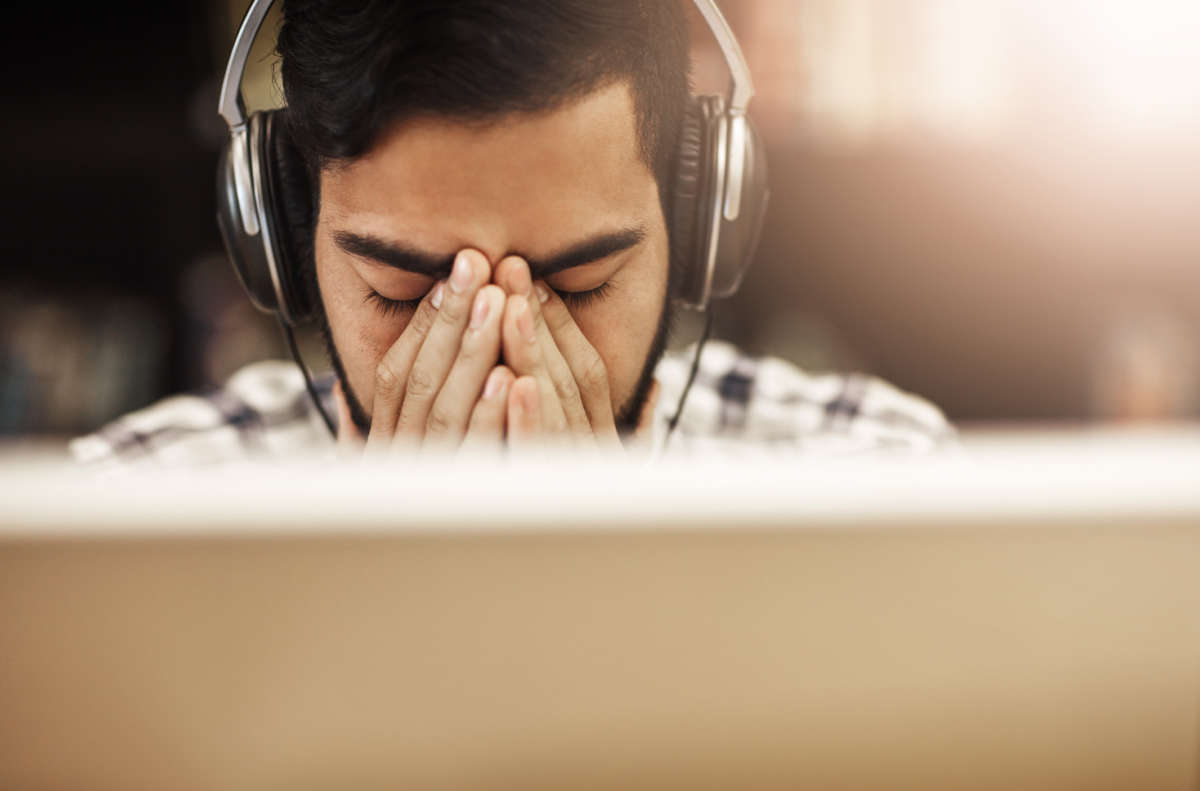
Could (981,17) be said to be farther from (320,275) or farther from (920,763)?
(920,763)

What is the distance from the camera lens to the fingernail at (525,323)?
0.57 metres

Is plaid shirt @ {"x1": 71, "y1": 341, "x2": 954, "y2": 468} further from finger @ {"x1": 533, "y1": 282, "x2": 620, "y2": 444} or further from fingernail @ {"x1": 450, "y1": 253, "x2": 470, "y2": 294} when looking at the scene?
fingernail @ {"x1": 450, "y1": 253, "x2": 470, "y2": 294}

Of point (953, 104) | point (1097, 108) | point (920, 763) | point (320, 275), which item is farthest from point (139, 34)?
point (1097, 108)

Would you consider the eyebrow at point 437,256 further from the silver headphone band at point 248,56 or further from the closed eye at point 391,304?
the silver headphone band at point 248,56

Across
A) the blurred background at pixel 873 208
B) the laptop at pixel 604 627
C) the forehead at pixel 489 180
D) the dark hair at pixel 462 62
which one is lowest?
the laptop at pixel 604 627

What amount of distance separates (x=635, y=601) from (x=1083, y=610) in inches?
6.1

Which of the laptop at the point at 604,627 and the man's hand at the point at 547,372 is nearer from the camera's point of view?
the laptop at the point at 604,627

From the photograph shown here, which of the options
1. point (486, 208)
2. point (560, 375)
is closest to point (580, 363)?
point (560, 375)

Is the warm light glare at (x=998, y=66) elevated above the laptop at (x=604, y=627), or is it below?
above

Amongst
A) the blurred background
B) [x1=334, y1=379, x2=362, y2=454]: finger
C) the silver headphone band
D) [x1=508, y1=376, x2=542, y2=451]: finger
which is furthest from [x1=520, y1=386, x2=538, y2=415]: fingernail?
the blurred background

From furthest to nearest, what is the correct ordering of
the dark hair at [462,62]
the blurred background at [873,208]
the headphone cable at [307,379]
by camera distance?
the blurred background at [873,208] < the headphone cable at [307,379] < the dark hair at [462,62]

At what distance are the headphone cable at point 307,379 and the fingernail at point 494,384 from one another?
0.48 feet

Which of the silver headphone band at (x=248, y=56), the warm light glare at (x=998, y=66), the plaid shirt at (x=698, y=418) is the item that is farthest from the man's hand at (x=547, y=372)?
the warm light glare at (x=998, y=66)

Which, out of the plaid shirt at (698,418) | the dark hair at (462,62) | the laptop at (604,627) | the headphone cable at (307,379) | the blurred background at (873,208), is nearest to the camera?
the laptop at (604,627)
